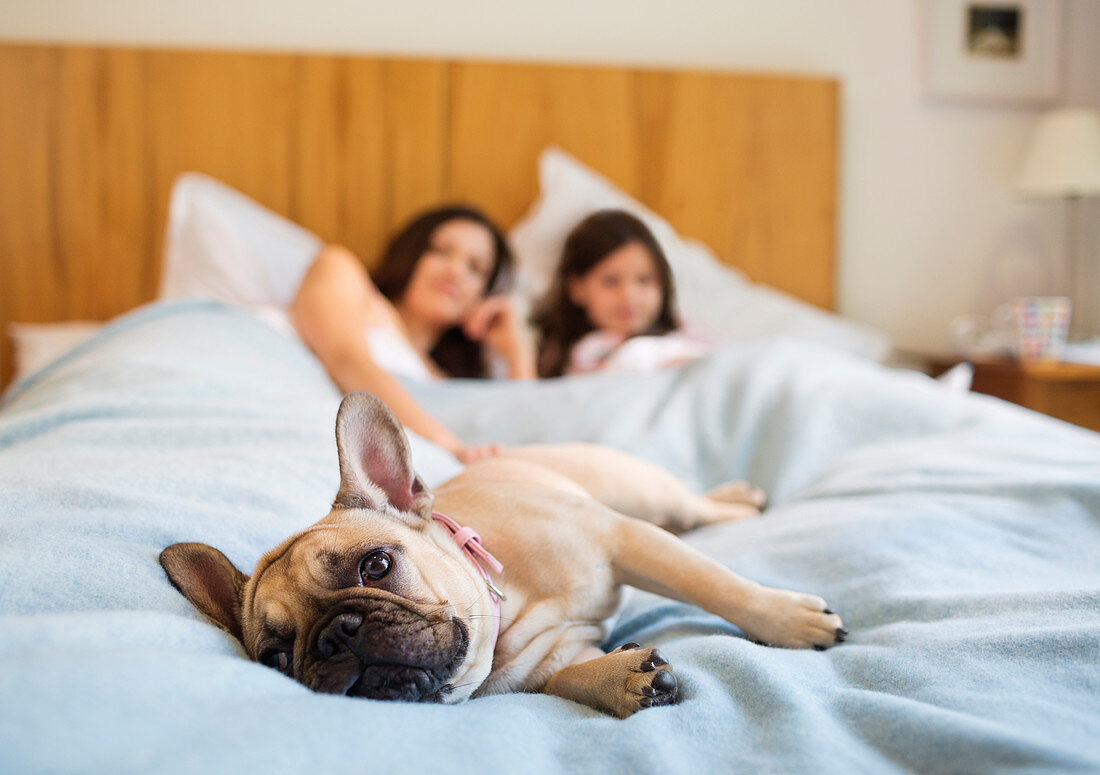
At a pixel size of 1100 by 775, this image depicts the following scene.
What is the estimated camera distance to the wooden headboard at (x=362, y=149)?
275 centimetres

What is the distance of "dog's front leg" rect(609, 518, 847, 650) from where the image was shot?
877 millimetres

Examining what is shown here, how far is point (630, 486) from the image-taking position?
4.28 ft

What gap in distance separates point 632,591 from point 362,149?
232 cm

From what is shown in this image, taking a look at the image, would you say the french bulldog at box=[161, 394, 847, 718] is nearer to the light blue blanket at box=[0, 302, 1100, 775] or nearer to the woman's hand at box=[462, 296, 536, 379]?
the light blue blanket at box=[0, 302, 1100, 775]

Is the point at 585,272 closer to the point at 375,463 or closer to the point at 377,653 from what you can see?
the point at 375,463

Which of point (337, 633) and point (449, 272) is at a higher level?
point (449, 272)

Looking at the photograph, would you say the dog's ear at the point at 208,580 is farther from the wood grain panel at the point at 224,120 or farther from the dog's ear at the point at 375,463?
the wood grain panel at the point at 224,120

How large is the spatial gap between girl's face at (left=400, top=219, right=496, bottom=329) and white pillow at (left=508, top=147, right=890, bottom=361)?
256 mm

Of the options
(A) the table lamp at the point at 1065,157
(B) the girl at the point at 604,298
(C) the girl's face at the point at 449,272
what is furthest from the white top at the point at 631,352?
(A) the table lamp at the point at 1065,157

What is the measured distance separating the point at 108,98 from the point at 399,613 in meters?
2.83

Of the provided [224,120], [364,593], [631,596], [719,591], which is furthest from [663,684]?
[224,120]

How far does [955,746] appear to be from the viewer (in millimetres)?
566

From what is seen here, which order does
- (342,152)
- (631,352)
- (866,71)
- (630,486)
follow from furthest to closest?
(866,71), (342,152), (631,352), (630,486)

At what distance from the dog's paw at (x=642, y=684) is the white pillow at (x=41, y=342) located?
2226 mm
